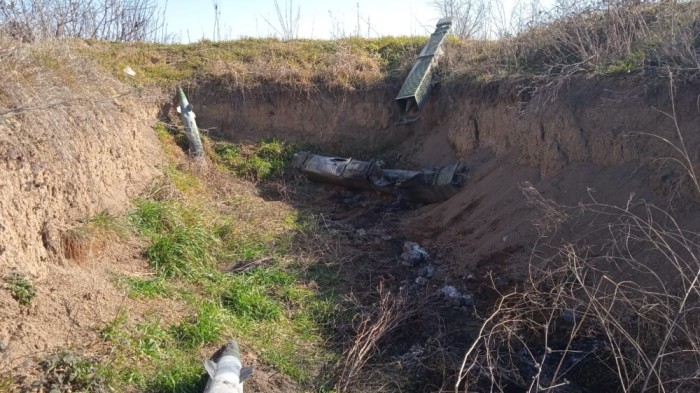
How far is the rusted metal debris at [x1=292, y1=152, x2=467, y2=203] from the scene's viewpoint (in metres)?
10.1

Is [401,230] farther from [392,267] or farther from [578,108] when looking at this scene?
[578,108]

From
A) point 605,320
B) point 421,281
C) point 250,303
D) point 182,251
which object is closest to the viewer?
point 605,320

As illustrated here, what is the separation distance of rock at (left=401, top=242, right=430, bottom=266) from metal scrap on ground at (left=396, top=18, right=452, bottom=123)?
156 inches

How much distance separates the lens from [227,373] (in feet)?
17.5

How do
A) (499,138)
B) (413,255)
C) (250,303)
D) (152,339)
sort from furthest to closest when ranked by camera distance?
1. (499,138)
2. (413,255)
3. (250,303)
4. (152,339)

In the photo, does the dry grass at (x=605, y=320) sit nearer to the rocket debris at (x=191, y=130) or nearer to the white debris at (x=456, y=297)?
the white debris at (x=456, y=297)

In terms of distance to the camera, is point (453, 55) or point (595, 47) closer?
point (595, 47)

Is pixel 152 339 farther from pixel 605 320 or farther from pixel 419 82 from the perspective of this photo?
pixel 419 82

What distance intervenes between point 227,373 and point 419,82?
7716 millimetres

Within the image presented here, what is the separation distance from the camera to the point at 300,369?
6.05 m

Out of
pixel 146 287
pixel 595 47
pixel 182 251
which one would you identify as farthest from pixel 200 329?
pixel 595 47

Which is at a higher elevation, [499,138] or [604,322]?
[499,138]

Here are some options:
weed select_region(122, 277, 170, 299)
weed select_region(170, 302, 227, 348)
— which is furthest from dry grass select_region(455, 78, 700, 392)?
weed select_region(122, 277, 170, 299)

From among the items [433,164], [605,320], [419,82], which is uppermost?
[419,82]
